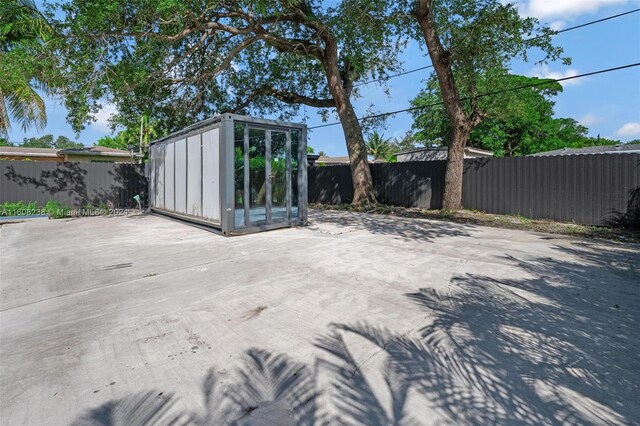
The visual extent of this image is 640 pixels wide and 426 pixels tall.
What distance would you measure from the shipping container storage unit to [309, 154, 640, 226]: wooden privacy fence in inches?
217

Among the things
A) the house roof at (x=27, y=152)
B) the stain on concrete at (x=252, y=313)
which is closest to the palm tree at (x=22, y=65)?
the stain on concrete at (x=252, y=313)

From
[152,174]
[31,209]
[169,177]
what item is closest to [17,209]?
[31,209]

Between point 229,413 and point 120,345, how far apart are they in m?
1.21

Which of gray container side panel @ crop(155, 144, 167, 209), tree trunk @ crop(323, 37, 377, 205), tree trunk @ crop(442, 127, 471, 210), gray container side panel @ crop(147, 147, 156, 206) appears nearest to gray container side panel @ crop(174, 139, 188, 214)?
gray container side panel @ crop(155, 144, 167, 209)

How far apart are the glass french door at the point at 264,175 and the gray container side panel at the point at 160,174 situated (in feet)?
14.1

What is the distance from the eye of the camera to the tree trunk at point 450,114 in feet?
32.8

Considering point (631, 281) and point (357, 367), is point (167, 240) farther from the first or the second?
point (631, 281)

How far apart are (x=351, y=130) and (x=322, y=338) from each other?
33.4 ft

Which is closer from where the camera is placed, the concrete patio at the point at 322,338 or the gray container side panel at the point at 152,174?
the concrete patio at the point at 322,338

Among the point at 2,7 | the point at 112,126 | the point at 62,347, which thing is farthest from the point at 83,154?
the point at 62,347

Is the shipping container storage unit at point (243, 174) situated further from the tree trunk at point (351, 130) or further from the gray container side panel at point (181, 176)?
the tree trunk at point (351, 130)

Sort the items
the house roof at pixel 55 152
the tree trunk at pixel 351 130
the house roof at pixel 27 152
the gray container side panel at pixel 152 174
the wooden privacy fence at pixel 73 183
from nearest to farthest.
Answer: the gray container side panel at pixel 152 174, the wooden privacy fence at pixel 73 183, the tree trunk at pixel 351 130, the house roof at pixel 27 152, the house roof at pixel 55 152

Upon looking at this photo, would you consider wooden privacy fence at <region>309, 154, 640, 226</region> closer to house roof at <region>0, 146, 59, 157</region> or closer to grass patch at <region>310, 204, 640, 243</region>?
grass patch at <region>310, 204, 640, 243</region>

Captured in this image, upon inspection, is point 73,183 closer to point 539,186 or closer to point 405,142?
point 539,186
